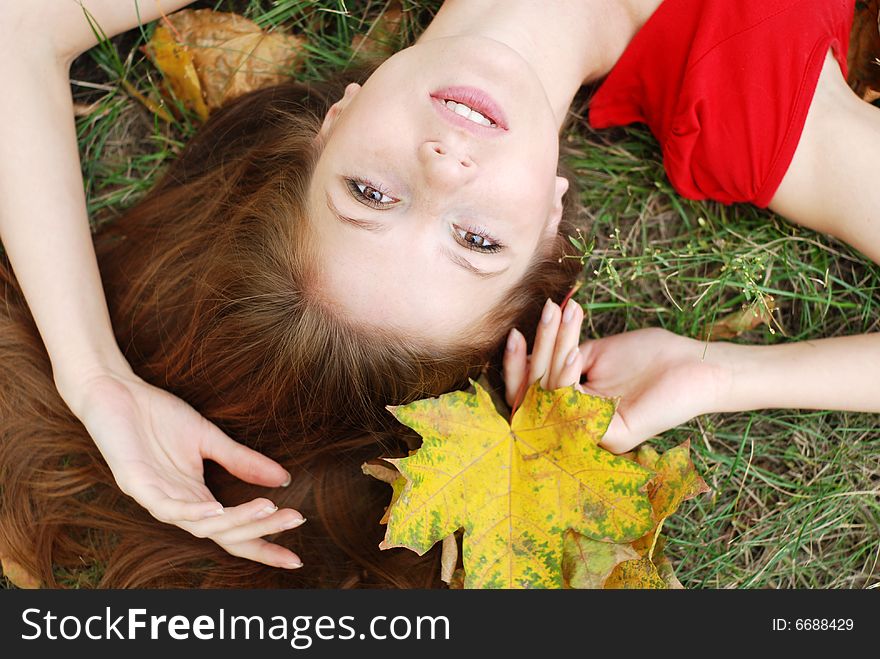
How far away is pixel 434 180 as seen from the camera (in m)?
1.68

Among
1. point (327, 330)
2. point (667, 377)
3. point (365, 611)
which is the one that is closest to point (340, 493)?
point (365, 611)

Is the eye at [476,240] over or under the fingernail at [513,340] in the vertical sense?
over

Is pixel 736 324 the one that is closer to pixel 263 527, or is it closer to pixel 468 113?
pixel 468 113

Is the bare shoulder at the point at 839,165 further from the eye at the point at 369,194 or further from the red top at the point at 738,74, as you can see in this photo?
the eye at the point at 369,194

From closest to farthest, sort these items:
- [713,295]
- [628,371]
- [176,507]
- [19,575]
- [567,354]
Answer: [176,507], [567,354], [628,371], [19,575], [713,295]

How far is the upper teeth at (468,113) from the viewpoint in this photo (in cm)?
177

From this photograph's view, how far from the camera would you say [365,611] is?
7.56 ft

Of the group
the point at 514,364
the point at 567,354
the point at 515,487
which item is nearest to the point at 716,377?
the point at 567,354

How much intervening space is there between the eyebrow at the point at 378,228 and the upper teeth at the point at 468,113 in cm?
31

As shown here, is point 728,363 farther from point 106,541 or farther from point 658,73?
point 106,541

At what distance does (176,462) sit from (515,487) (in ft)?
3.10

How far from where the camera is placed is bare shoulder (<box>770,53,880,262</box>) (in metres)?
2.16

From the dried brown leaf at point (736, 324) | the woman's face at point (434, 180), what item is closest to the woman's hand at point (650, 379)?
the dried brown leaf at point (736, 324)

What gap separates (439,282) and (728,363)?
41.0 inches
